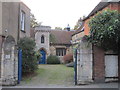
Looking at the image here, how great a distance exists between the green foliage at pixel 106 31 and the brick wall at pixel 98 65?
1.45 ft

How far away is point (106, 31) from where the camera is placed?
1005 centimetres

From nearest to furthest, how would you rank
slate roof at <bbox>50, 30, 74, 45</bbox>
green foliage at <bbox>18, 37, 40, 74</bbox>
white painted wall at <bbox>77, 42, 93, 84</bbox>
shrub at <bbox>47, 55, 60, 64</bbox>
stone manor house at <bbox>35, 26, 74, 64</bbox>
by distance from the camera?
1. white painted wall at <bbox>77, 42, 93, 84</bbox>
2. green foliage at <bbox>18, 37, 40, 74</bbox>
3. shrub at <bbox>47, 55, 60, 64</bbox>
4. stone manor house at <bbox>35, 26, 74, 64</bbox>
5. slate roof at <bbox>50, 30, 74, 45</bbox>

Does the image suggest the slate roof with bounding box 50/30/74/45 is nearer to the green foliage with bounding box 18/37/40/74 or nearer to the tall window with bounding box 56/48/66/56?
the tall window with bounding box 56/48/66/56

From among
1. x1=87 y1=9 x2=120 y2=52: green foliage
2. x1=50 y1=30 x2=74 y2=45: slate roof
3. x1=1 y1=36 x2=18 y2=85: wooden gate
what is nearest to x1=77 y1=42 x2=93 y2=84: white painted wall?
x1=87 y1=9 x2=120 y2=52: green foliage

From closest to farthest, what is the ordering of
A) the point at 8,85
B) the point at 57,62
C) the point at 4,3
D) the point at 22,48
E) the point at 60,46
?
1. the point at 8,85
2. the point at 22,48
3. the point at 4,3
4. the point at 57,62
5. the point at 60,46

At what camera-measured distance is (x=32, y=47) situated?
13.7m

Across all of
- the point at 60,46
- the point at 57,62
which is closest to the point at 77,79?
the point at 57,62

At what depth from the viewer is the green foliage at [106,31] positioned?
10005 mm

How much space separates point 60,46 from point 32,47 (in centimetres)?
1740

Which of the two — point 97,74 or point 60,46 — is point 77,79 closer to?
point 97,74

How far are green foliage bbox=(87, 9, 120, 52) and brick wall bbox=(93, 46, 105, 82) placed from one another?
441mm

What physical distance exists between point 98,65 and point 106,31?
2.21m

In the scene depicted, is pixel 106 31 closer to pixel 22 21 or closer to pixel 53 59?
pixel 22 21

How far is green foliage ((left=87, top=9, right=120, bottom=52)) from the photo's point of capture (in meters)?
10.0
